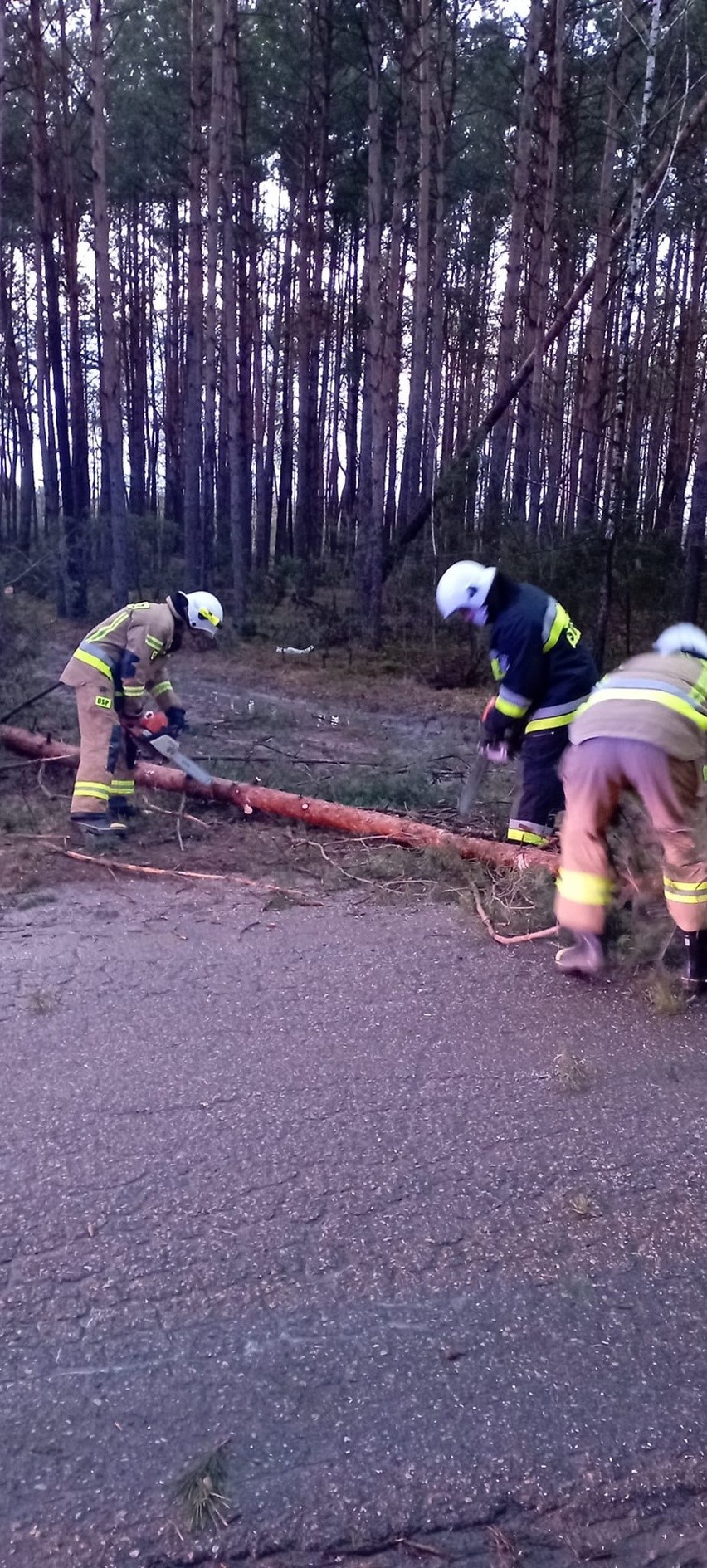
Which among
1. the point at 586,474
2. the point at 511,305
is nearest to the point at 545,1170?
the point at 586,474

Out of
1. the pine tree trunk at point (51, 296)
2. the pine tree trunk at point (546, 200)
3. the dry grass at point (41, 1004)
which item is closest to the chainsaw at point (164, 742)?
the dry grass at point (41, 1004)

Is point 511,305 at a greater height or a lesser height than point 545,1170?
greater

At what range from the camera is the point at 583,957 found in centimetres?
506

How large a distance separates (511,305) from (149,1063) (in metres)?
16.7

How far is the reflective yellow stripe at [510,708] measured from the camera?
21.0 feet

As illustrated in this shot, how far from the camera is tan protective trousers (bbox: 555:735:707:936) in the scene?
4504 millimetres

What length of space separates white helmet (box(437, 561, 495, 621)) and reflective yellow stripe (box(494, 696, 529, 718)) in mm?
502

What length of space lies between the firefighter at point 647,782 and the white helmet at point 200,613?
4032 millimetres

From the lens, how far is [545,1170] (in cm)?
349

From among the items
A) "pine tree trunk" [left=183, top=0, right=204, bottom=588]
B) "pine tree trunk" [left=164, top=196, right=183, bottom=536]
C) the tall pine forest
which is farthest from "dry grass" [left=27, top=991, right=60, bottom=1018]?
"pine tree trunk" [left=164, top=196, right=183, bottom=536]

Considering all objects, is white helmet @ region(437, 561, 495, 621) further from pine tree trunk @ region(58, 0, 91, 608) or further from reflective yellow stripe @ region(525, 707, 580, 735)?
pine tree trunk @ region(58, 0, 91, 608)

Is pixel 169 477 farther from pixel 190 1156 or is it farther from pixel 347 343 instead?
pixel 190 1156

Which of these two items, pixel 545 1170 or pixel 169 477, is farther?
pixel 169 477

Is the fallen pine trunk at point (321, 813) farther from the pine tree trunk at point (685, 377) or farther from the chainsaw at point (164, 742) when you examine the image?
the pine tree trunk at point (685, 377)
